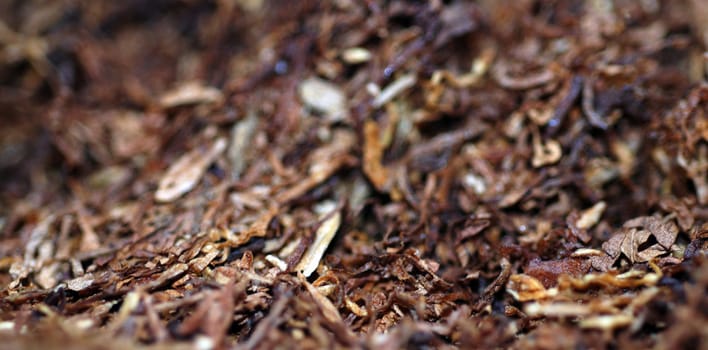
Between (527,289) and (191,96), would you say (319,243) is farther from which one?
(191,96)

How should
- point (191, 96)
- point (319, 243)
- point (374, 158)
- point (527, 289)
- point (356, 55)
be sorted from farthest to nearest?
point (191, 96), point (356, 55), point (374, 158), point (319, 243), point (527, 289)

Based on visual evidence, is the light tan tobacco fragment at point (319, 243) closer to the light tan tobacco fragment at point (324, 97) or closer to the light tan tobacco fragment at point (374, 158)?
the light tan tobacco fragment at point (374, 158)

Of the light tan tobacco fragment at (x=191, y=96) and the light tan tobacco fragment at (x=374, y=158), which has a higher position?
the light tan tobacco fragment at (x=191, y=96)

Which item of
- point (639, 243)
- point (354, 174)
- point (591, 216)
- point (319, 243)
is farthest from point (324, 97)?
point (639, 243)

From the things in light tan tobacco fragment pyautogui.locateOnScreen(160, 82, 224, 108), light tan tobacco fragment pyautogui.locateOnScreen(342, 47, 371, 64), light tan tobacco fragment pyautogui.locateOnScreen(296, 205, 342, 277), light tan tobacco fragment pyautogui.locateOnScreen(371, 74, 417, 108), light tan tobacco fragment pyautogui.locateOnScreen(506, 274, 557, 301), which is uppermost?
light tan tobacco fragment pyautogui.locateOnScreen(160, 82, 224, 108)

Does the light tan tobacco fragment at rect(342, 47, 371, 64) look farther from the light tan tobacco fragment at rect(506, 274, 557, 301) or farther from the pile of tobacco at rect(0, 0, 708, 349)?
the light tan tobacco fragment at rect(506, 274, 557, 301)

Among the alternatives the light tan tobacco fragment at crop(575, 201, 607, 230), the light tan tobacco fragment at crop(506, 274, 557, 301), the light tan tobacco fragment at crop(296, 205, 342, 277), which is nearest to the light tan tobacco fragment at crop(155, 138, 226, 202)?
the light tan tobacco fragment at crop(296, 205, 342, 277)

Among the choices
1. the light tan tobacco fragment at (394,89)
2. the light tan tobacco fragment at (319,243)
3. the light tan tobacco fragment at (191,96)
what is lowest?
the light tan tobacco fragment at (319,243)

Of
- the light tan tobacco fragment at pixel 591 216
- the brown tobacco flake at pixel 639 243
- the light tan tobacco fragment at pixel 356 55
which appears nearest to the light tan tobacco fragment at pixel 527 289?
the brown tobacco flake at pixel 639 243
